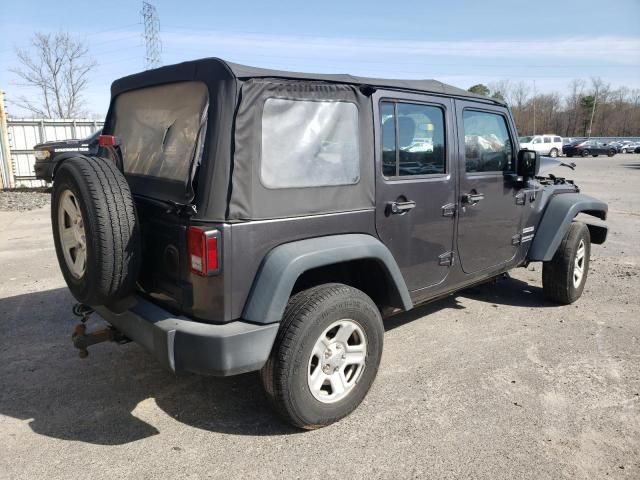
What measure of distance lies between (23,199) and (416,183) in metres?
12.9

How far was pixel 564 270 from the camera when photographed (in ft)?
16.1

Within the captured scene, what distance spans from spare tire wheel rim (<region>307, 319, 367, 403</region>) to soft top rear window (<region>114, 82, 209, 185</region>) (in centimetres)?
121

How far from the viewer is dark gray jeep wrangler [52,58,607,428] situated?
252cm

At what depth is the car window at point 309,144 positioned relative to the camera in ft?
8.75

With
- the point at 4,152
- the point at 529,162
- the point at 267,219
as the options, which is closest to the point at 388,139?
the point at 267,219

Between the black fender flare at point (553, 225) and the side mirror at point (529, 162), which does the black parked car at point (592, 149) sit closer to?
the black fender flare at point (553, 225)

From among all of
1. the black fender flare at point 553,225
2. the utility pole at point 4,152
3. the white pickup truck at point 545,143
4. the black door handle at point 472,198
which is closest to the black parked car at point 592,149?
the white pickup truck at point 545,143

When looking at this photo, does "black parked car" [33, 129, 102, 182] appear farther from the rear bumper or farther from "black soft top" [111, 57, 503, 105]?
the rear bumper

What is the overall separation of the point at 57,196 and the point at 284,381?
1.71 meters

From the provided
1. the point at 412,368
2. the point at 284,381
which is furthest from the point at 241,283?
the point at 412,368

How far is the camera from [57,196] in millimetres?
2904

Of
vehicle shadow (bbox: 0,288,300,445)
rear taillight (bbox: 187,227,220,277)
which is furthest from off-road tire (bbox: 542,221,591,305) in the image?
rear taillight (bbox: 187,227,220,277)

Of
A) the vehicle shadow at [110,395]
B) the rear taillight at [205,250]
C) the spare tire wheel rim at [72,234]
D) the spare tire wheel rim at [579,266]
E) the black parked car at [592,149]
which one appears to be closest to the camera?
the rear taillight at [205,250]

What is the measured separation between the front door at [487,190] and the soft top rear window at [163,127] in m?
2.06
